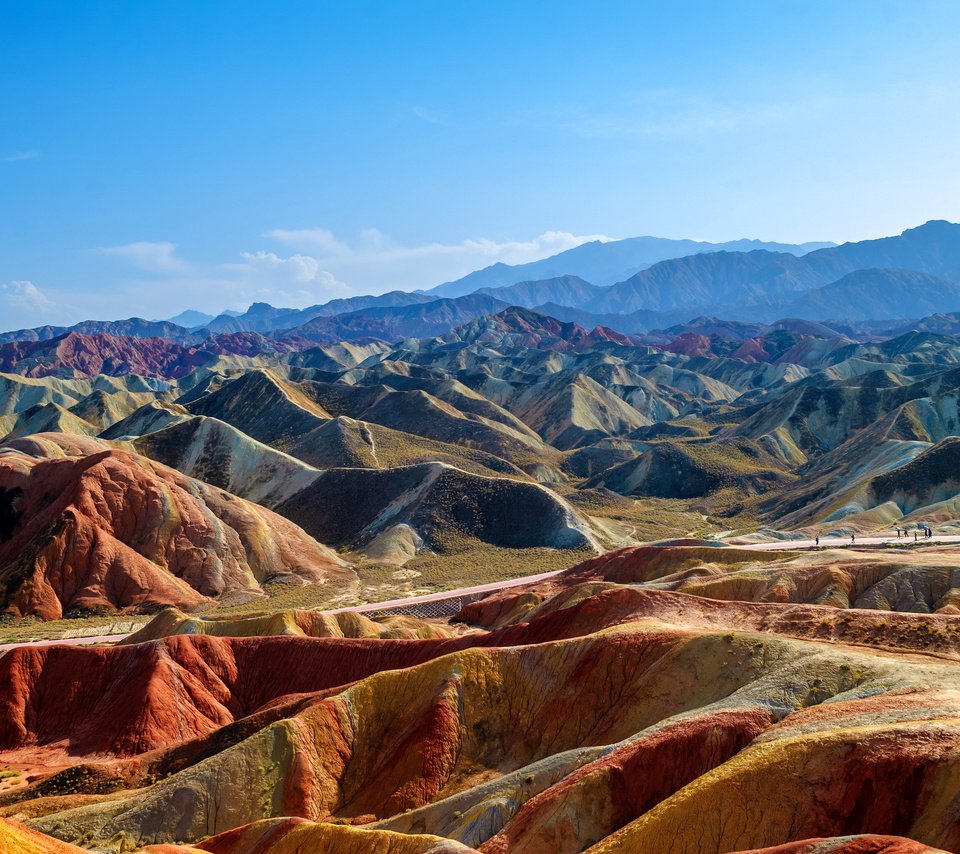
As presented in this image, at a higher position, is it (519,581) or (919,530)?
(919,530)

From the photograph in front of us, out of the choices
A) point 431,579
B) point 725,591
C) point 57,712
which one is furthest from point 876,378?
point 57,712

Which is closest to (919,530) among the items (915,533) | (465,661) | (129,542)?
(915,533)

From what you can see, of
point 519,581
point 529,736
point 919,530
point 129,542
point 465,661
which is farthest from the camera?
point 129,542

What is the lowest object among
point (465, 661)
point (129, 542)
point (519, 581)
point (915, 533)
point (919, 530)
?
point (519, 581)

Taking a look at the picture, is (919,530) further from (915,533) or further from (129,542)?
(129,542)

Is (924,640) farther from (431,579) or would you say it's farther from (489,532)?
(489,532)

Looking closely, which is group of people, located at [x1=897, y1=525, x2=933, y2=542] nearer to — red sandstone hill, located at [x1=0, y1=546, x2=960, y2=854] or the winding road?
the winding road

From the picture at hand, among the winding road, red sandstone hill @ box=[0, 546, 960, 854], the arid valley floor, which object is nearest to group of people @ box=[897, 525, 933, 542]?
the winding road

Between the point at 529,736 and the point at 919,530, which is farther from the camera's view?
the point at 919,530
